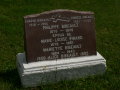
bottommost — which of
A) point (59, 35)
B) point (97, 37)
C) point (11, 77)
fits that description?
point (11, 77)

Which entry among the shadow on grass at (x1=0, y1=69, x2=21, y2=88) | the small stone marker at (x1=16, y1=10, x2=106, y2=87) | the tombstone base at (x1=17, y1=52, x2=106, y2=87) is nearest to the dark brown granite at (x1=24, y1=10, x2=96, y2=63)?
the small stone marker at (x1=16, y1=10, x2=106, y2=87)

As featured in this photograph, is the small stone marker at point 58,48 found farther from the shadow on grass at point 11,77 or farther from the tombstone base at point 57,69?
the shadow on grass at point 11,77

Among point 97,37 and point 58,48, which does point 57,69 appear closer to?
point 58,48

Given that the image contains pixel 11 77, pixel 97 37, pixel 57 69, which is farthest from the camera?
pixel 97 37

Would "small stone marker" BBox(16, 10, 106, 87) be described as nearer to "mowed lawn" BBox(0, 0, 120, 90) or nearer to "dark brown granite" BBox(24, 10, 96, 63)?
"dark brown granite" BBox(24, 10, 96, 63)

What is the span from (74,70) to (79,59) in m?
0.26

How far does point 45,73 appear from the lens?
6.58 m

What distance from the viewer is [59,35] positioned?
668 centimetres

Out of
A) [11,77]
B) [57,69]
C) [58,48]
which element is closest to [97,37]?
[58,48]

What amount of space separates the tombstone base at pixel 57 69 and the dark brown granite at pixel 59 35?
0.42ft

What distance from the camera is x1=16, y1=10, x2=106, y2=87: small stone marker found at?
649 centimetres

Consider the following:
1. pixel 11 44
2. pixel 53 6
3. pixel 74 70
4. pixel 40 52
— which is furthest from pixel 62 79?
pixel 53 6

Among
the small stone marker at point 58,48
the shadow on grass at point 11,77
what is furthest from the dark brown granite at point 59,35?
the shadow on grass at point 11,77

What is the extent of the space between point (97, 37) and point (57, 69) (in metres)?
3.21
